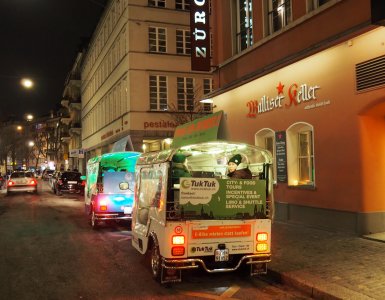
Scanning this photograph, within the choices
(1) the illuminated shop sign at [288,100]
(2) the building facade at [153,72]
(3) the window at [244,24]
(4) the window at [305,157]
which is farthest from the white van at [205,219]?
(2) the building facade at [153,72]

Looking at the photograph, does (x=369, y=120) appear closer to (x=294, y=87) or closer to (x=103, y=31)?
(x=294, y=87)

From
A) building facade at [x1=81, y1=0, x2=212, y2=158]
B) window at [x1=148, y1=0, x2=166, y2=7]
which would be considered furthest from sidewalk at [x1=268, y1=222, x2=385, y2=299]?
window at [x1=148, y1=0, x2=166, y2=7]

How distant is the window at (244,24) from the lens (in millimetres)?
16391

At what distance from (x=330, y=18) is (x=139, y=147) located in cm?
1959

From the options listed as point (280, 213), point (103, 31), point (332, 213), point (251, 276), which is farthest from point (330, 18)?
point (103, 31)

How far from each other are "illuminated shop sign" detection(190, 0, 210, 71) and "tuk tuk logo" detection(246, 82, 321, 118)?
2.45 meters

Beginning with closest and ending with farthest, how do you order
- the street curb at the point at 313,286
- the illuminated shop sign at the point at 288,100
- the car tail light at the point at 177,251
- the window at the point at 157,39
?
the street curb at the point at 313,286 → the car tail light at the point at 177,251 → the illuminated shop sign at the point at 288,100 → the window at the point at 157,39

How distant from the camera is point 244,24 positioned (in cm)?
1694

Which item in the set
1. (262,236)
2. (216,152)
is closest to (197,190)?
(262,236)

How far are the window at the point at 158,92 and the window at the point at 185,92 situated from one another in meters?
0.96

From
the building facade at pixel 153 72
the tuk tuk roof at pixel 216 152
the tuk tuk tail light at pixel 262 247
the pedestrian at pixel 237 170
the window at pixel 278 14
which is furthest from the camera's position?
the building facade at pixel 153 72

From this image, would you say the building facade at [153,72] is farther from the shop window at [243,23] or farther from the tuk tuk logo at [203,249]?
the tuk tuk logo at [203,249]

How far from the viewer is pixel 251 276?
7.91 m

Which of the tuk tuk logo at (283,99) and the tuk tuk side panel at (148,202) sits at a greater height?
the tuk tuk logo at (283,99)
